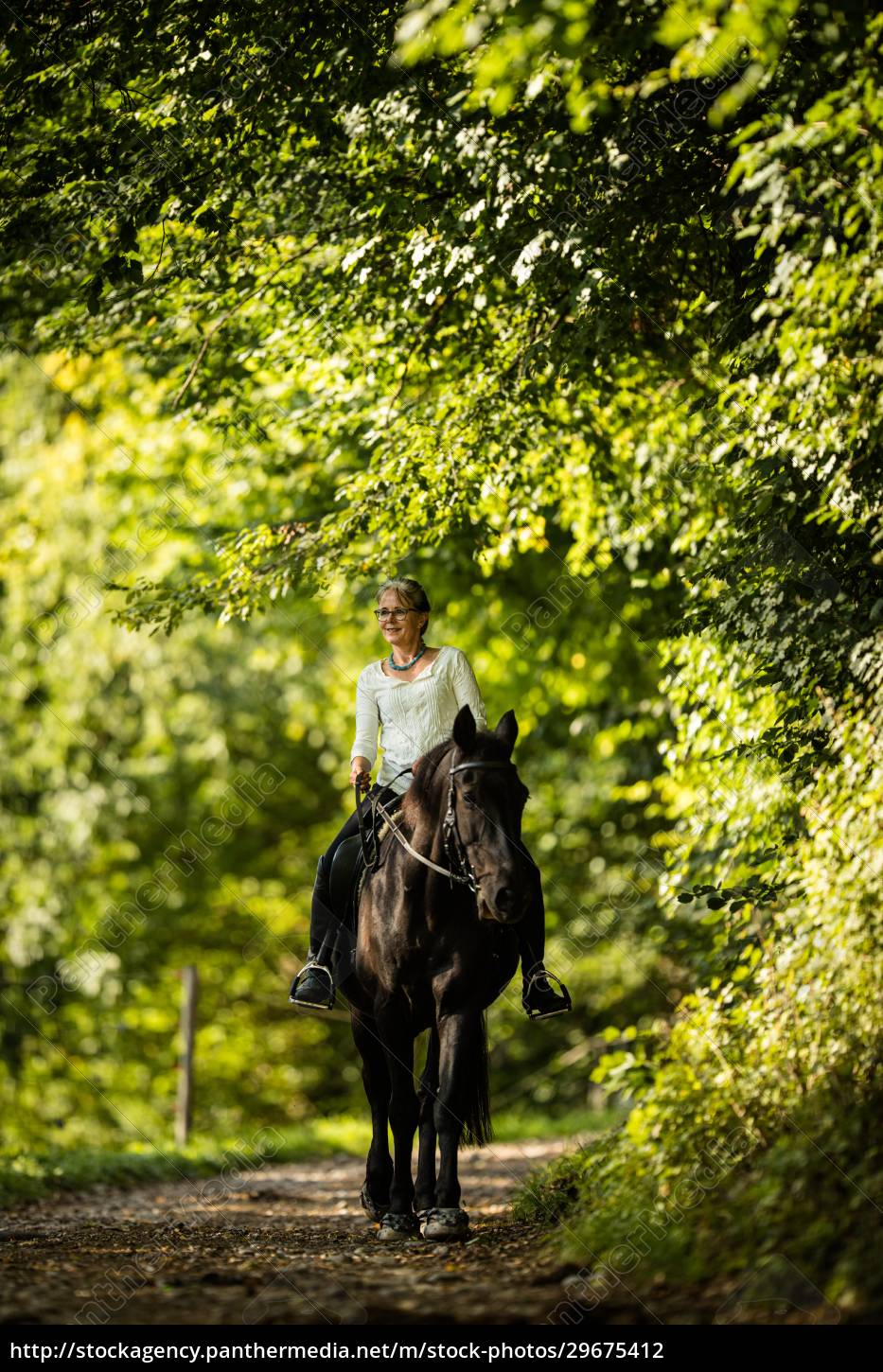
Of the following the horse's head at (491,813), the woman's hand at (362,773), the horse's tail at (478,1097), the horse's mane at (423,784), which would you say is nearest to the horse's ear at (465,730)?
the horse's head at (491,813)

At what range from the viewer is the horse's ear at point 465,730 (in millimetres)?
6582

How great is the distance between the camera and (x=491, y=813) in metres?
6.42

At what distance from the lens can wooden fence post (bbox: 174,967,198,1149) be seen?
14.6 meters

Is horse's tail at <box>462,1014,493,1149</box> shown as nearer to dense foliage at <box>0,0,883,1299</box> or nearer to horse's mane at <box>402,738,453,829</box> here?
dense foliage at <box>0,0,883,1299</box>

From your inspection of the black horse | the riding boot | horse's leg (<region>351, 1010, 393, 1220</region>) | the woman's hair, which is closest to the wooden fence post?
horse's leg (<region>351, 1010, 393, 1220</region>)

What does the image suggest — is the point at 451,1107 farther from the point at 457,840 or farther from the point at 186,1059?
the point at 186,1059

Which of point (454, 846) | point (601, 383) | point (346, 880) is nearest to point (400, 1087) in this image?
point (346, 880)

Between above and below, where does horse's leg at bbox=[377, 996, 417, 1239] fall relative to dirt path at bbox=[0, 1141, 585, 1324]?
above

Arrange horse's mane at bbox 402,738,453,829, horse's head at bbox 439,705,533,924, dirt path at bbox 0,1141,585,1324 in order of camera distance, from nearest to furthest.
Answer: dirt path at bbox 0,1141,585,1324, horse's head at bbox 439,705,533,924, horse's mane at bbox 402,738,453,829

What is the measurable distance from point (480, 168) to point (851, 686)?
3.30m

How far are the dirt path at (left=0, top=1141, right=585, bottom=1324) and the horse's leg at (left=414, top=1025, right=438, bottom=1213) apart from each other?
0.33 meters

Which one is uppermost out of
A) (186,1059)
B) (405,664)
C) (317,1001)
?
(405,664)

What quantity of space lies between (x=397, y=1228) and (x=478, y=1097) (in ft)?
2.62

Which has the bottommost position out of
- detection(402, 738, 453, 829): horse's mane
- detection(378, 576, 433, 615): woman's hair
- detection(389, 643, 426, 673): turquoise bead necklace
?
detection(402, 738, 453, 829): horse's mane
